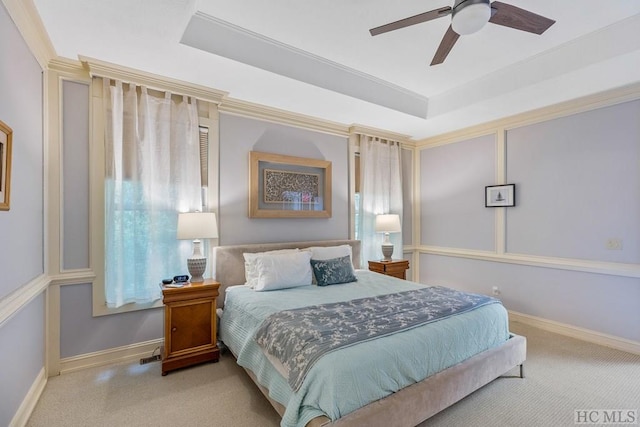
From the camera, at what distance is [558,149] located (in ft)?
11.4

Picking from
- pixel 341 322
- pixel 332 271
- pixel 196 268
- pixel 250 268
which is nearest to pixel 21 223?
pixel 196 268

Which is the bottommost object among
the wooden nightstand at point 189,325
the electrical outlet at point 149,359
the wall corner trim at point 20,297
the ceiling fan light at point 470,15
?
the electrical outlet at point 149,359

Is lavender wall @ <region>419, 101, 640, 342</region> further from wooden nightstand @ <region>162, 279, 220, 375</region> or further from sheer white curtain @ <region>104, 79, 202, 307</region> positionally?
sheer white curtain @ <region>104, 79, 202, 307</region>

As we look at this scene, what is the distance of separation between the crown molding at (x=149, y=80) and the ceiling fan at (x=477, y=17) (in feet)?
6.41

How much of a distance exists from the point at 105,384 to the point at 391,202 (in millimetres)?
4037

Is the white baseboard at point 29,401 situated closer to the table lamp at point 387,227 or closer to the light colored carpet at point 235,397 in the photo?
the light colored carpet at point 235,397

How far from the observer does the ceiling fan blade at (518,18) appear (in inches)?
69.6

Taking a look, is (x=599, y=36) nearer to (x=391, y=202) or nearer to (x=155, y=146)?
(x=391, y=202)

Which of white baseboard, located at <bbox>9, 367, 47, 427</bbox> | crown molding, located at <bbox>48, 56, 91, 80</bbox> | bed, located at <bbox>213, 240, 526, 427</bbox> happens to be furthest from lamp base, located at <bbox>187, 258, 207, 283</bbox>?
crown molding, located at <bbox>48, 56, 91, 80</bbox>

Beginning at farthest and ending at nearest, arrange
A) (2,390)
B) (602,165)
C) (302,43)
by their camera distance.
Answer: (602,165) < (302,43) < (2,390)

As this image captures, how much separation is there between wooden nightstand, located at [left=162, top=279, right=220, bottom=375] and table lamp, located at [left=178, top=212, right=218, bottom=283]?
0.46ft

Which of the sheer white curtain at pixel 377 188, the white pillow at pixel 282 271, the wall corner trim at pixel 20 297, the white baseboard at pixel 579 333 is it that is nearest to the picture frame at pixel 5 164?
the wall corner trim at pixel 20 297

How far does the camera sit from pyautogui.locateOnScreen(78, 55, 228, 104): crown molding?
103 inches

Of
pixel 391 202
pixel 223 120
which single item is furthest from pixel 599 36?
pixel 223 120
